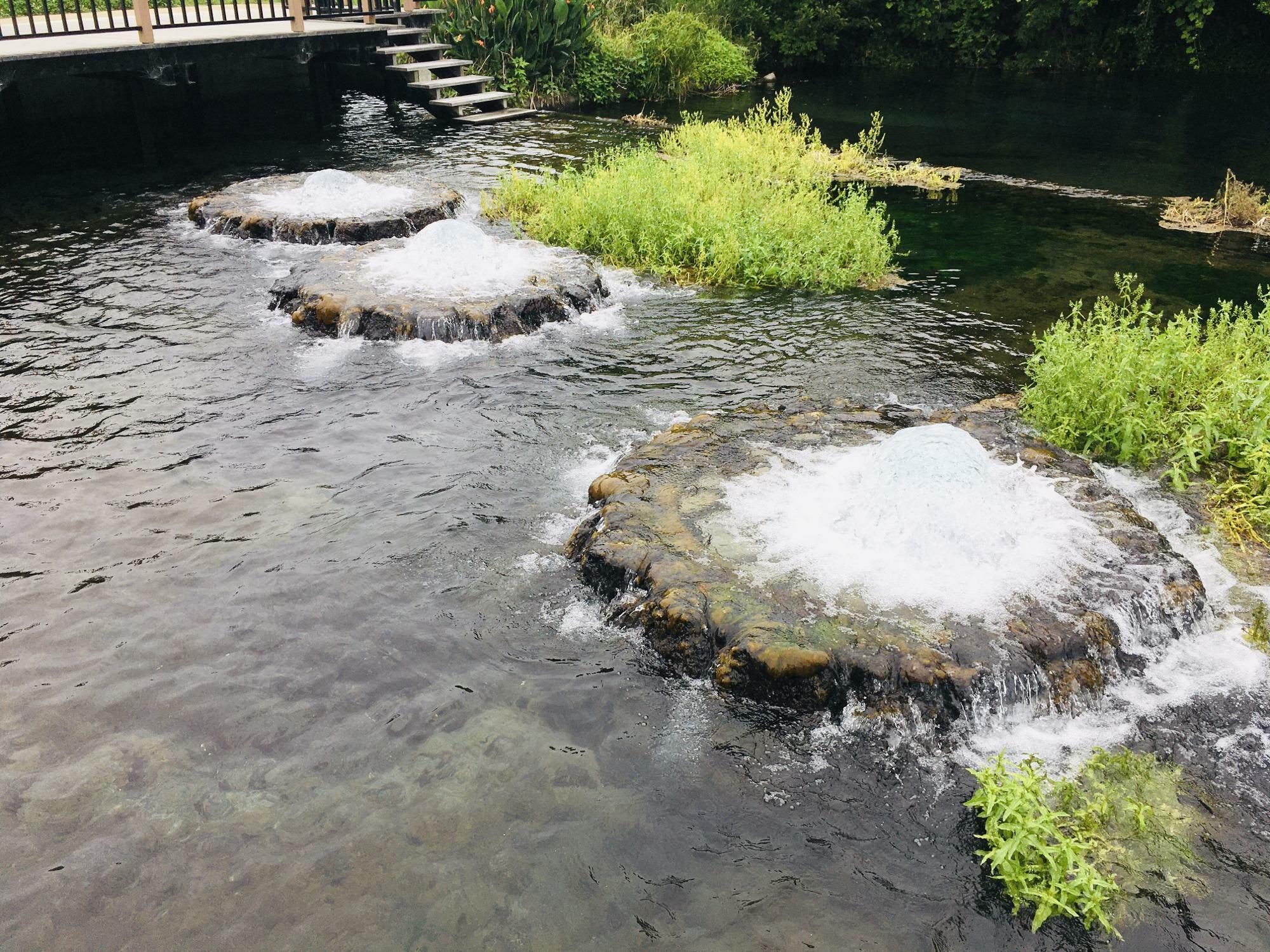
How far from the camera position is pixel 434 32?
22.5 m

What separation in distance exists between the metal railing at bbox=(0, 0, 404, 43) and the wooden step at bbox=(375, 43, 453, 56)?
0.92 metres

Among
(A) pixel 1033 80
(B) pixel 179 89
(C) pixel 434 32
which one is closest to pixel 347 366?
(B) pixel 179 89

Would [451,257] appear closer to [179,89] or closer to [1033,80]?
[179,89]

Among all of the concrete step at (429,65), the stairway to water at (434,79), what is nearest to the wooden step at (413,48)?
the stairway to water at (434,79)

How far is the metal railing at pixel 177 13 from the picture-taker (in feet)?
53.0

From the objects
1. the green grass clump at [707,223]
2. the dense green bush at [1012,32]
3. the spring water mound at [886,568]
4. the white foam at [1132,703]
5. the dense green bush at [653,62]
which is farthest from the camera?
the dense green bush at [1012,32]

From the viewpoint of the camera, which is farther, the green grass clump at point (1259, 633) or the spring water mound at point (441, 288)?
the spring water mound at point (441, 288)

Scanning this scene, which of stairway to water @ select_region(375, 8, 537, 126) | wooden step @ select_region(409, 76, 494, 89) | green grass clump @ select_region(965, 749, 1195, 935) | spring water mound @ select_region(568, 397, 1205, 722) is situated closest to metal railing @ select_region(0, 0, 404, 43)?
stairway to water @ select_region(375, 8, 537, 126)

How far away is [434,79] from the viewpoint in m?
21.3

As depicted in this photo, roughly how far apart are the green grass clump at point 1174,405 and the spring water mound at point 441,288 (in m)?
5.36

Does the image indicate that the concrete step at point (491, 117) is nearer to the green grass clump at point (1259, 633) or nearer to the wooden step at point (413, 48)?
the wooden step at point (413, 48)

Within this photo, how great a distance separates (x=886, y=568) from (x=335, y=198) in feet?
37.8

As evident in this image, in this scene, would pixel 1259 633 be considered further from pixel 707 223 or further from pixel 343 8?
pixel 343 8

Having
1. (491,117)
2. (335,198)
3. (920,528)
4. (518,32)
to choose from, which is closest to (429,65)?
(491,117)
